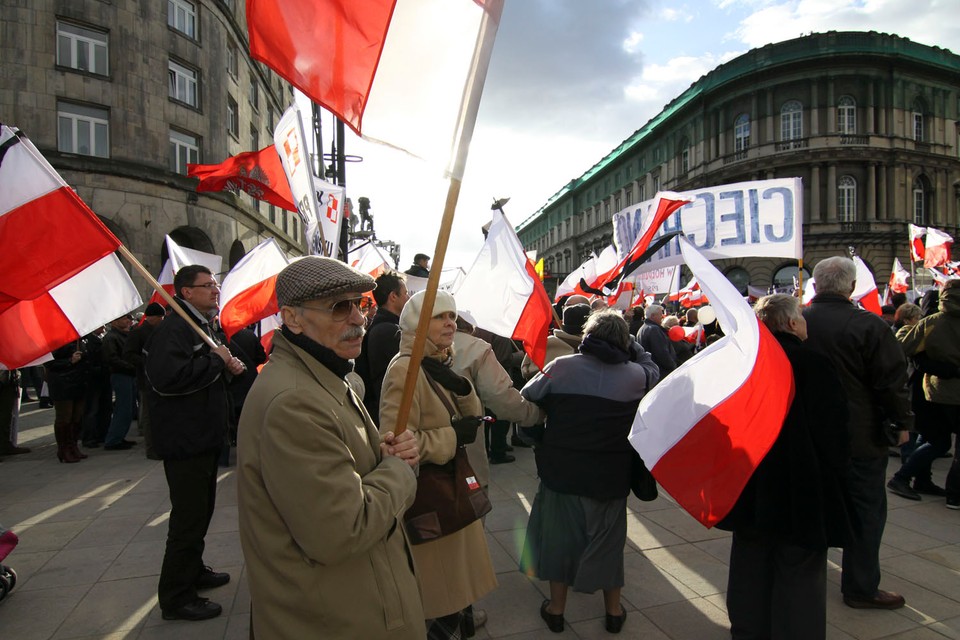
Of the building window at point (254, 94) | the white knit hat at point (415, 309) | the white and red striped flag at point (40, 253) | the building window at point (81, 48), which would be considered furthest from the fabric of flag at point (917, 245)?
the building window at point (254, 94)

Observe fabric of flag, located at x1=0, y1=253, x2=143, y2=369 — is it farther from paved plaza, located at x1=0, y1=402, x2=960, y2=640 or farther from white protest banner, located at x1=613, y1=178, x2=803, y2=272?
white protest banner, located at x1=613, y1=178, x2=803, y2=272

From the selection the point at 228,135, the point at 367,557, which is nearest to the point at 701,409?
the point at 367,557

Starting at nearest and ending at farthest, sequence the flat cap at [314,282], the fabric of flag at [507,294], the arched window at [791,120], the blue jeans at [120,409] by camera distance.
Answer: the flat cap at [314,282] → the fabric of flag at [507,294] → the blue jeans at [120,409] → the arched window at [791,120]

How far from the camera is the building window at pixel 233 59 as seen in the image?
75.6ft

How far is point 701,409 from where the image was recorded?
271cm

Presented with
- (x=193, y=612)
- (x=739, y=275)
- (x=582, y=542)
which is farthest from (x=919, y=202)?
(x=193, y=612)

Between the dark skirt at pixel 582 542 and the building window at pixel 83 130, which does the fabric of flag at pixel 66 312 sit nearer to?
the dark skirt at pixel 582 542

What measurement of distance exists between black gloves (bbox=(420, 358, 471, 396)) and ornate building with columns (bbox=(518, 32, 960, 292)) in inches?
1484

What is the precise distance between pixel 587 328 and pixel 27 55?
21304mm

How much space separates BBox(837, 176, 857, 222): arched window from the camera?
35844 mm

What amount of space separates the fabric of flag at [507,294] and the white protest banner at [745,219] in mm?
1834

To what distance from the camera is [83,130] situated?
17.8 m

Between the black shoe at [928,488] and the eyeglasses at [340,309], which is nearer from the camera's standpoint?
the eyeglasses at [340,309]

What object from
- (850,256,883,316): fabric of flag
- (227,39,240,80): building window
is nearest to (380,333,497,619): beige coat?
(850,256,883,316): fabric of flag
